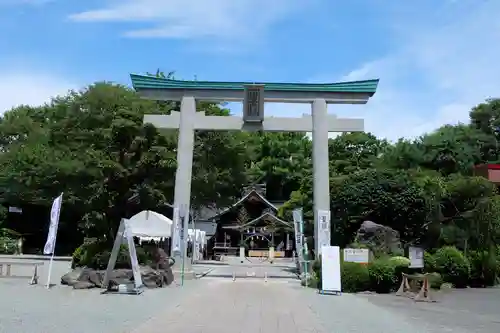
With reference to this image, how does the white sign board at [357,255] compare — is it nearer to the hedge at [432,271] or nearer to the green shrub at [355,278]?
the hedge at [432,271]

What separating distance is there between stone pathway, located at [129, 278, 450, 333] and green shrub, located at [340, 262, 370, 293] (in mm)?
1520

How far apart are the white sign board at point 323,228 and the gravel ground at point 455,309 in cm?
495

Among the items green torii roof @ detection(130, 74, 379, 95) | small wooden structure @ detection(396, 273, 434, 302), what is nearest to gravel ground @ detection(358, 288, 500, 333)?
small wooden structure @ detection(396, 273, 434, 302)

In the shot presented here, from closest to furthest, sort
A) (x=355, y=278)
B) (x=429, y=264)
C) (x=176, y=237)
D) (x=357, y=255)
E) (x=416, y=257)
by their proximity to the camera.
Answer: (x=416, y=257) → (x=355, y=278) → (x=357, y=255) → (x=429, y=264) → (x=176, y=237)

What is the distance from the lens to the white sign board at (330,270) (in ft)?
52.3

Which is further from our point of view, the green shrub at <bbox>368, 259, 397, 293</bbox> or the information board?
the green shrub at <bbox>368, 259, 397, 293</bbox>

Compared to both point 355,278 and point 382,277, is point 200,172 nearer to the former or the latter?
point 355,278

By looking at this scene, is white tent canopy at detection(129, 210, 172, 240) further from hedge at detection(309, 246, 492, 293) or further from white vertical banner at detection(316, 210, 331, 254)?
hedge at detection(309, 246, 492, 293)

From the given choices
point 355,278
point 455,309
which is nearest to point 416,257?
point 355,278

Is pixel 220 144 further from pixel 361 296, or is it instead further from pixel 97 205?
pixel 361 296

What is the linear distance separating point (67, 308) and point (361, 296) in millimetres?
9057

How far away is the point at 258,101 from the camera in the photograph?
22.5 meters

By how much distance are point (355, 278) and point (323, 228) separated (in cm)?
414

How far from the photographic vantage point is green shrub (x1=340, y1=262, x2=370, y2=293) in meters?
16.8
